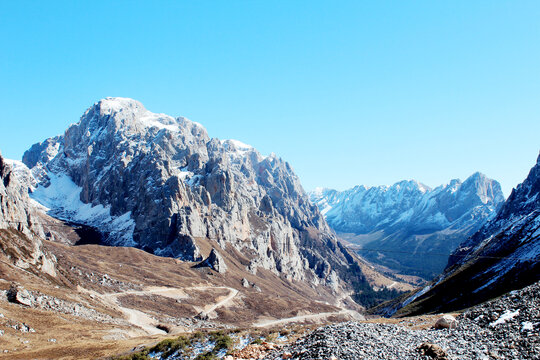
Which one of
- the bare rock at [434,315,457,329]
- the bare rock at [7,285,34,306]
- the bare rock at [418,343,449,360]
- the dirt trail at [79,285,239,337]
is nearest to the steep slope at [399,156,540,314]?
the bare rock at [434,315,457,329]

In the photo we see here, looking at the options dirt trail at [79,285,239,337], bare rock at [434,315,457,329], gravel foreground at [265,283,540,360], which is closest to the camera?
gravel foreground at [265,283,540,360]

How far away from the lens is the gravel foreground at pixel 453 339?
25016mm

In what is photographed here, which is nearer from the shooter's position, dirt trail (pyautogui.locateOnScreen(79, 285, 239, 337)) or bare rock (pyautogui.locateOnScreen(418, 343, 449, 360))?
bare rock (pyautogui.locateOnScreen(418, 343, 449, 360))

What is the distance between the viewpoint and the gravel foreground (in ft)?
82.1

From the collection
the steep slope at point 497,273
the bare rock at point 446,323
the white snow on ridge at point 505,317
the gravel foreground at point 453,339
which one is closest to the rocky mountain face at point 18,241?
the gravel foreground at point 453,339

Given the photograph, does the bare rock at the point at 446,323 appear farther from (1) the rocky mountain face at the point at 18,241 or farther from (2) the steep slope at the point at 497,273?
(1) the rocky mountain face at the point at 18,241

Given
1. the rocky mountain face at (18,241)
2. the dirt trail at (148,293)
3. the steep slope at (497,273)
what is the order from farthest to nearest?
→ 1. the rocky mountain face at (18,241)
2. the dirt trail at (148,293)
3. the steep slope at (497,273)

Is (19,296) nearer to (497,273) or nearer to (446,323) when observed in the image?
(446,323)

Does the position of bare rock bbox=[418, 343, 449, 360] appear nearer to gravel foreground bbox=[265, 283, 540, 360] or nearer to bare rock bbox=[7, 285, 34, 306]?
gravel foreground bbox=[265, 283, 540, 360]

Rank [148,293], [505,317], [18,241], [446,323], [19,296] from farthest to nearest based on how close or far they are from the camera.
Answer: [148,293]
[18,241]
[19,296]
[446,323]
[505,317]

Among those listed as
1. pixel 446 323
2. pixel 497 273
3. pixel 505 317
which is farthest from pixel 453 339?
pixel 497 273

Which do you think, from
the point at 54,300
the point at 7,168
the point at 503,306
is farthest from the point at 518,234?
the point at 7,168

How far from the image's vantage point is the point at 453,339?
2894cm

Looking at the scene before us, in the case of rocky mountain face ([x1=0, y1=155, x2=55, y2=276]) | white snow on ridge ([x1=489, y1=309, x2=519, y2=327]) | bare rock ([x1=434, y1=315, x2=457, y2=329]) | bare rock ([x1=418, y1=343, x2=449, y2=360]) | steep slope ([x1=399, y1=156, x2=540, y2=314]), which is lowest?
steep slope ([x1=399, y1=156, x2=540, y2=314])
